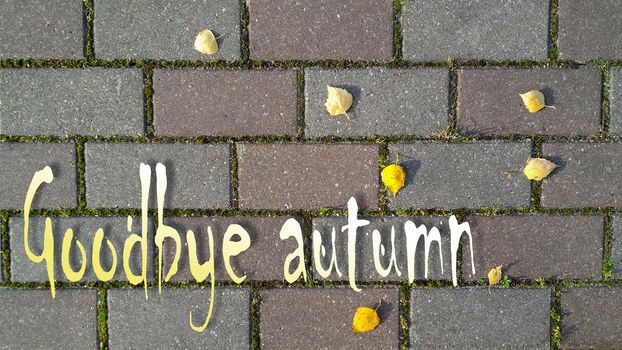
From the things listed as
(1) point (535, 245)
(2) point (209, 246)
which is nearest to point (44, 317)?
(2) point (209, 246)

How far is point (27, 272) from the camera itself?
198 cm

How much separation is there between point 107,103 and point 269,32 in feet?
2.08

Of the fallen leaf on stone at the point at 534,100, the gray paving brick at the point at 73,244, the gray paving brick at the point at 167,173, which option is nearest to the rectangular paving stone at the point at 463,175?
the fallen leaf on stone at the point at 534,100

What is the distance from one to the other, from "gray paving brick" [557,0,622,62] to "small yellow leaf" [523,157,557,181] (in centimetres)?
39

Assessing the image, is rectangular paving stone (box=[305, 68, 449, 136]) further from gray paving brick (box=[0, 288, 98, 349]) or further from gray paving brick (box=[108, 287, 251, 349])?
gray paving brick (box=[0, 288, 98, 349])

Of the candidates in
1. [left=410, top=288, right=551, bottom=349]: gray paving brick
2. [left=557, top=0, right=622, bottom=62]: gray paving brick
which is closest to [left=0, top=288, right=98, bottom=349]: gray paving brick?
[left=410, top=288, right=551, bottom=349]: gray paving brick

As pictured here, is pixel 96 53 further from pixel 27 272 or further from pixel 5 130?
pixel 27 272

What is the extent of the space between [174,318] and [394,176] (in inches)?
37.5

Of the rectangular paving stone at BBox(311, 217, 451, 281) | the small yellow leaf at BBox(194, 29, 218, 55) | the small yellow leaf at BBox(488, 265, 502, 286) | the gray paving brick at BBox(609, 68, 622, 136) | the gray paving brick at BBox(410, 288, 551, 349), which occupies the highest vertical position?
the small yellow leaf at BBox(194, 29, 218, 55)

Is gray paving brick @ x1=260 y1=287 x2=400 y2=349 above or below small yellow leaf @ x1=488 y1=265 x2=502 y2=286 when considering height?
below

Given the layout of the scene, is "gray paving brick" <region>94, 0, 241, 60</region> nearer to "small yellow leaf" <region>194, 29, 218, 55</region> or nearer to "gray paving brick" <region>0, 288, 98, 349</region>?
"small yellow leaf" <region>194, 29, 218, 55</region>

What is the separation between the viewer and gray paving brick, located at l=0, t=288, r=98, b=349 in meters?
1.97

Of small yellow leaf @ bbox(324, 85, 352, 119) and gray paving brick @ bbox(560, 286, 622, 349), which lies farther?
gray paving brick @ bbox(560, 286, 622, 349)

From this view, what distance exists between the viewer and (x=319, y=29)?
1948 millimetres
